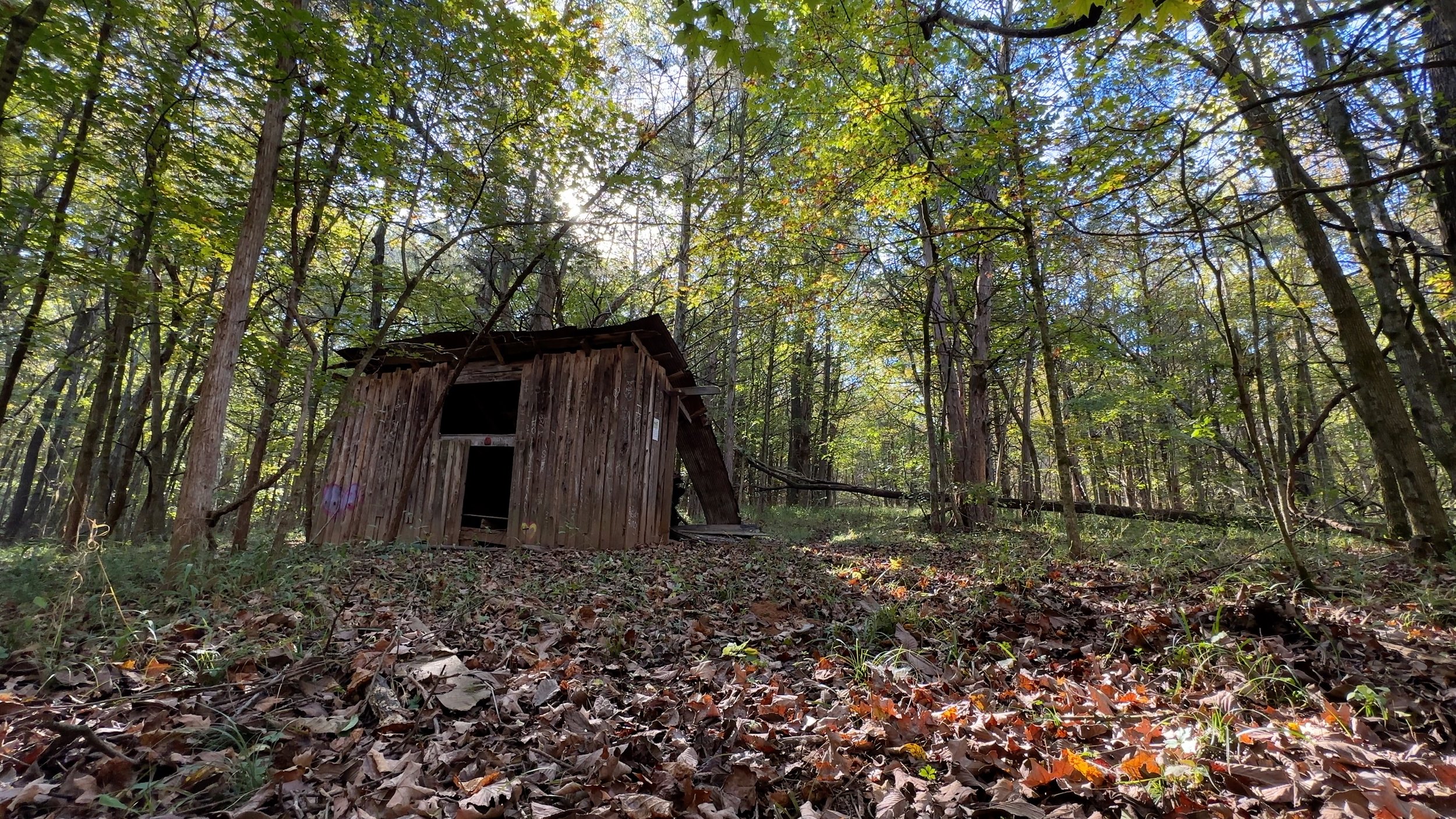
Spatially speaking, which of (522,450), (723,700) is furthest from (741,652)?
(522,450)

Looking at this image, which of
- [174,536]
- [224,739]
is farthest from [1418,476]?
[174,536]

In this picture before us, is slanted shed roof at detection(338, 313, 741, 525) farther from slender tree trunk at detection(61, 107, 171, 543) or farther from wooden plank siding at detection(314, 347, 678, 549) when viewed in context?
slender tree trunk at detection(61, 107, 171, 543)

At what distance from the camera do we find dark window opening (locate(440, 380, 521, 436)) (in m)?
12.0

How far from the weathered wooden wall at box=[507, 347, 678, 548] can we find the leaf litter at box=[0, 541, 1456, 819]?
14.9 ft

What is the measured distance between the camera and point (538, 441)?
30.2 feet

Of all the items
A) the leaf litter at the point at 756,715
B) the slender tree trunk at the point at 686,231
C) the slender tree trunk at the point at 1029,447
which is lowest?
the leaf litter at the point at 756,715

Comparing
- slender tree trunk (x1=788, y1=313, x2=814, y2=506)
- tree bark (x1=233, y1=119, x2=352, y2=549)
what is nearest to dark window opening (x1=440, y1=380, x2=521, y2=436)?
tree bark (x1=233, y1=119, x2=352, y2=549)

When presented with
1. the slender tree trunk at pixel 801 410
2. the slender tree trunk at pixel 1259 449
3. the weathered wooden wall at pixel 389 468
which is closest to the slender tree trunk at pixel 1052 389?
the slender tree trunk at pixel 1259 449

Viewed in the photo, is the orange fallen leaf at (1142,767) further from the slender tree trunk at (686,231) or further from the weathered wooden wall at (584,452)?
the slender tree trunk at (686,231)

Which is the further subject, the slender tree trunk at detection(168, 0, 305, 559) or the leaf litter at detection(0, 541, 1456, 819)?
the slender tree trunk at detection(168, 0, 305, 559)

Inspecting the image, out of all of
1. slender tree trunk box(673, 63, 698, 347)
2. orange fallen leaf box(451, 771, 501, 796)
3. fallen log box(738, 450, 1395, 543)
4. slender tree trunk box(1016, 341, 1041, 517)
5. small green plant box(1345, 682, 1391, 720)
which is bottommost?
orange fallen leaf box(451, 771, 501, 796)

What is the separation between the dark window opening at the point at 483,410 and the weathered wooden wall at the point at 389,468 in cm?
162

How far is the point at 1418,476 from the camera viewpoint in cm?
480

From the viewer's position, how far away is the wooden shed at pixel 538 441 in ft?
29.4
